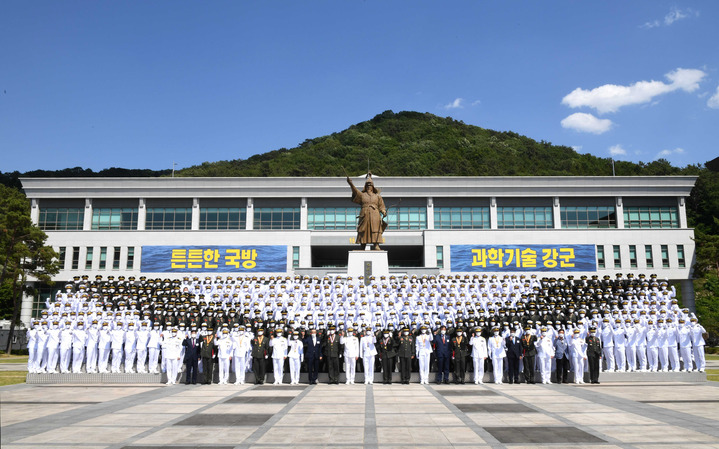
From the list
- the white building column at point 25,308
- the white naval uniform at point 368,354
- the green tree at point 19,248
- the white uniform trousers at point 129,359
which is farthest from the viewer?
the white building column at point 25,308

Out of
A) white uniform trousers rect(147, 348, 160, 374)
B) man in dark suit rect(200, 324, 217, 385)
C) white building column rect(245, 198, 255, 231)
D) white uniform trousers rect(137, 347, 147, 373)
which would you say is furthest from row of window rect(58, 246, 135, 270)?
man in dark suit rect(200, 324, 217, 385)

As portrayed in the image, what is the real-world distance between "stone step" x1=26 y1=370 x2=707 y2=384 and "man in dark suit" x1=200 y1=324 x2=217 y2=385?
53 centimetres

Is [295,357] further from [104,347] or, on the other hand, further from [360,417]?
[360,417]

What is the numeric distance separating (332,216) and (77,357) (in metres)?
33.5

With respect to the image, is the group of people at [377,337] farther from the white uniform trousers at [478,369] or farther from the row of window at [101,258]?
the row of window at [101,258]

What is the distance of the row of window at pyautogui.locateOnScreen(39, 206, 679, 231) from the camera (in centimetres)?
4969

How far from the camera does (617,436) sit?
8406 millimetres

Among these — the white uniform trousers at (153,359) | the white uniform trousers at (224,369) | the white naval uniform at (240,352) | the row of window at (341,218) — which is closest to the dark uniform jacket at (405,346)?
the white naval uniform at (240,352)

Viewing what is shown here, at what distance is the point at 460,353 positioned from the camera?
1653 centimetres

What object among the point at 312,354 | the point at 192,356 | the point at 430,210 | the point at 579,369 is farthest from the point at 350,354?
the point at 430,210

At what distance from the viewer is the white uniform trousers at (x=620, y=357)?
17.7 meters

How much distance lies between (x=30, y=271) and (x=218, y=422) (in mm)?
35918

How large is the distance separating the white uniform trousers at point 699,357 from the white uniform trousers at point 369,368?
34.5 ft

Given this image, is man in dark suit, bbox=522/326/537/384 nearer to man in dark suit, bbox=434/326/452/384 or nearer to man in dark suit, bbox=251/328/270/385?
man in dark suit, bbox=434/326/452/384
